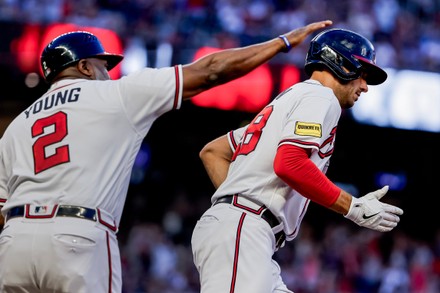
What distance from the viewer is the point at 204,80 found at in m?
4.34

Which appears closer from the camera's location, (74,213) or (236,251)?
(74,213)

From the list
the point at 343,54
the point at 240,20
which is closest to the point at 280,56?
the point at 240,20

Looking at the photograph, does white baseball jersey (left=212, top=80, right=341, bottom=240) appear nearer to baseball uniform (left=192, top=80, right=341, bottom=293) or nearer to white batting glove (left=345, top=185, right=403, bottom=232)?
baseball uniform (left=192, top=80, right=341, bottom=293)

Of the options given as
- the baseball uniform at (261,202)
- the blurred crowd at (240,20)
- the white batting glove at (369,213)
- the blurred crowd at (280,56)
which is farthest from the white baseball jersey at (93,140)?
Answer: the blurred crowd at (240,20)

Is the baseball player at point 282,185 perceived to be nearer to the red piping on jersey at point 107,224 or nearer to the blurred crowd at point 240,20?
the red piping on jersey at point 107,224

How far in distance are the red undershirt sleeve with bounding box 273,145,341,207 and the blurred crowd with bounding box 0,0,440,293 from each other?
795 centimetres

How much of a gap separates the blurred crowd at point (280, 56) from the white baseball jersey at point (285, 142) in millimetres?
7669

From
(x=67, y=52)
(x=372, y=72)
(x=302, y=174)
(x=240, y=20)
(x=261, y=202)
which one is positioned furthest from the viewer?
(x=240, y=20)

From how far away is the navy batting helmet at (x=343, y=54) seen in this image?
4.86 m

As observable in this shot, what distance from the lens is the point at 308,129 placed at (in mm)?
4496

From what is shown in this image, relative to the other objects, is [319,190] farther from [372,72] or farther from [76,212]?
[76,212]

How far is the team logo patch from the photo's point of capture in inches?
177

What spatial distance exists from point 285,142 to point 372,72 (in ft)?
2.76

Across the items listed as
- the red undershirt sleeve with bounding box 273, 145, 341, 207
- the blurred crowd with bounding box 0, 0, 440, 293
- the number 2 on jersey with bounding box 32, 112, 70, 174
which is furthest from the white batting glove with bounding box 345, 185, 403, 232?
the blurred crowd with bounding box 0, 0, 440, 293
